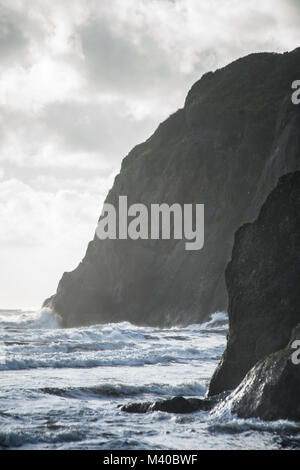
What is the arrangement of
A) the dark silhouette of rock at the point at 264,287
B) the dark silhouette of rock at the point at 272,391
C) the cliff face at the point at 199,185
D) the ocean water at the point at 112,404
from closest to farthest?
the ocean water at the point at 112,404 → the dark silhouette of rock at the point at 272,391 → the dark silhouette of rock at the point at 264,287 → the cliff face at the point at 199,185

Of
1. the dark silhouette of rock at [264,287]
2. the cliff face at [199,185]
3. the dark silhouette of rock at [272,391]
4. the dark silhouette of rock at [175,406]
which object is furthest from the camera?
the cliff face at [199,185]

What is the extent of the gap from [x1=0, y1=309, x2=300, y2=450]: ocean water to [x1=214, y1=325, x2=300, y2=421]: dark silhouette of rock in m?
0.26

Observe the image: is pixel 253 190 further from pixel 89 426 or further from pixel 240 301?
pixel 89 426

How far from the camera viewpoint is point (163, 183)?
68938 millimetres

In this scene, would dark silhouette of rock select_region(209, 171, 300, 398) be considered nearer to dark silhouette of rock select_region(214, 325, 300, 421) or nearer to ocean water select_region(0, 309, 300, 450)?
dark silhouette of rock select_region(214, 325, 300, 421)

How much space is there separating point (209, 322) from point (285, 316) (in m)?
38.9

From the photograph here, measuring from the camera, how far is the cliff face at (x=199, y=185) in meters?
55.9

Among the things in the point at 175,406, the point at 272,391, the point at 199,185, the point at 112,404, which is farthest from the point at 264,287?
the point at 199,185

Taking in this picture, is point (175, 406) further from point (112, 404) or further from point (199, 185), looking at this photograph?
point (199, 185)

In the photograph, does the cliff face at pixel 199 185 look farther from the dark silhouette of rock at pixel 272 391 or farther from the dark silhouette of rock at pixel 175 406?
the dark silhouette of rock at pixel 272 391

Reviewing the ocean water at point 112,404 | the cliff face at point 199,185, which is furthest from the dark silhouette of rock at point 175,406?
the cliff face at point 199,185

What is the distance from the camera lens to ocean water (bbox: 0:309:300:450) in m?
9.41

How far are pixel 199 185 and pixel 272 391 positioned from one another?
5417cm

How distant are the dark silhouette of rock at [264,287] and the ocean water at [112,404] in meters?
1.79
